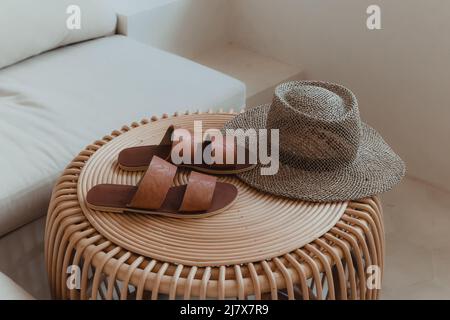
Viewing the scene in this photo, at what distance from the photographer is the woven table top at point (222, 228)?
839mm

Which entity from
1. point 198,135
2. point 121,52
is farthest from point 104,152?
point 121,52

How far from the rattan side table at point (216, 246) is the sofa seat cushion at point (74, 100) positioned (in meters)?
0.15

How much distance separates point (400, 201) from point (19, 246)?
109 cm

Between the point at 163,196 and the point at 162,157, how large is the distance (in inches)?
5.6

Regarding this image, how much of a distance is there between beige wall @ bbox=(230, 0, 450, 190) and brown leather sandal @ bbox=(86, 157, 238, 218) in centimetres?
93

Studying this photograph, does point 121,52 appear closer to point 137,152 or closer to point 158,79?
point 158,79

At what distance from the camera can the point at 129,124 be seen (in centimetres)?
126

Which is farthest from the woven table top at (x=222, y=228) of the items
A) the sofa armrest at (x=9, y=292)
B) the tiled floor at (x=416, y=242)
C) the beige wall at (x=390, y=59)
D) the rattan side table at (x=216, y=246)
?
the beige wall at (x=390, y=59)

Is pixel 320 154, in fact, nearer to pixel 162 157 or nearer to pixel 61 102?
pixel 162 157

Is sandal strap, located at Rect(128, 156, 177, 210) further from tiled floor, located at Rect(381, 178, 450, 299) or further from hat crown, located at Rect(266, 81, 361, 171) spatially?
tiled floor, located at Rect(381, 178, 450, 299)

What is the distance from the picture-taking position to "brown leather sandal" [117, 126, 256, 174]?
3.32 ft

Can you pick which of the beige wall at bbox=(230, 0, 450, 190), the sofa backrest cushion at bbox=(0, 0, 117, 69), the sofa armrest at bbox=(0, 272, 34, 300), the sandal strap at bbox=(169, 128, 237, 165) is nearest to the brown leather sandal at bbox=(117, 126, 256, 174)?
the sandal strap at bbox=(169, 128, 237, 165)

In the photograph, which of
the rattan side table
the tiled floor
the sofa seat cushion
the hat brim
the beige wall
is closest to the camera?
the rattan side table

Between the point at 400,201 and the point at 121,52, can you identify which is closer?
the point at 121,52
